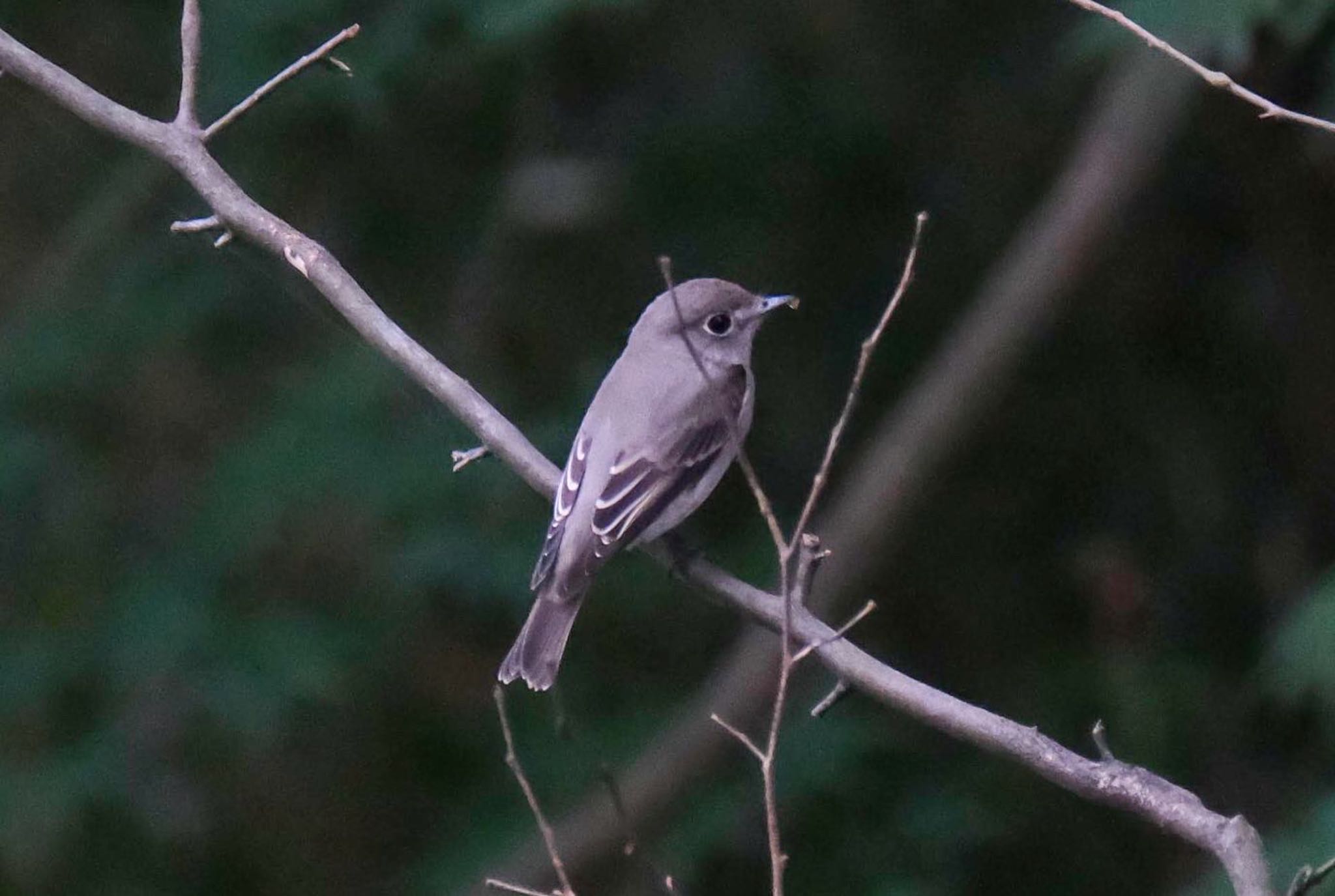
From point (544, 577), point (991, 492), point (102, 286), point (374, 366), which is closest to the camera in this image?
point (544, 577)

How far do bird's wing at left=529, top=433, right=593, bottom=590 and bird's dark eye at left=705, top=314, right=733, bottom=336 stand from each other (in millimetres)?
622

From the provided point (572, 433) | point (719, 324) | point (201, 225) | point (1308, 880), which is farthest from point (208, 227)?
point (1308, 880)

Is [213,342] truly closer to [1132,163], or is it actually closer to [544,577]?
[544,577]

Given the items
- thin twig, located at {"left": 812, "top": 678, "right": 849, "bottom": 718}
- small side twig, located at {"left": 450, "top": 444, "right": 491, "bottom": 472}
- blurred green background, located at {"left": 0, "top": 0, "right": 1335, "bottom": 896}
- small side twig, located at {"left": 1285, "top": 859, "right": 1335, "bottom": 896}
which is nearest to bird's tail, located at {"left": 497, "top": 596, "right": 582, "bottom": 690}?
small side twig, located at {"left": 450, "top": 444, "right": 491, "bottom": 472}

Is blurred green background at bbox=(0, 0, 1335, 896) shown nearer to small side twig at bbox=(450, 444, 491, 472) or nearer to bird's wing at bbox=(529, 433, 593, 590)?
bird's wing at bbox=(529, 433, 593, 590)

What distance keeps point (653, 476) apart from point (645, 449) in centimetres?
11

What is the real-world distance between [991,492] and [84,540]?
3.37 m

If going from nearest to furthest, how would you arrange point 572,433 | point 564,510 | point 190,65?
point 190,65
point 564,510
point 572,433

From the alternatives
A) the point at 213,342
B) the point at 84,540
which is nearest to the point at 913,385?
the point at 213,342

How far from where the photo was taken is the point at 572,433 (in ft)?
19.5

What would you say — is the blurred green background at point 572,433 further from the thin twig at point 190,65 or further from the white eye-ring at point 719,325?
the thin twig at point 190,65

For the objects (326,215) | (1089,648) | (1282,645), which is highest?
(1282,645)

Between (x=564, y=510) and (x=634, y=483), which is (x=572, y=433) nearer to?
(x=634, y=483)

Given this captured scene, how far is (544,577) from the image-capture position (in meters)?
4.79
